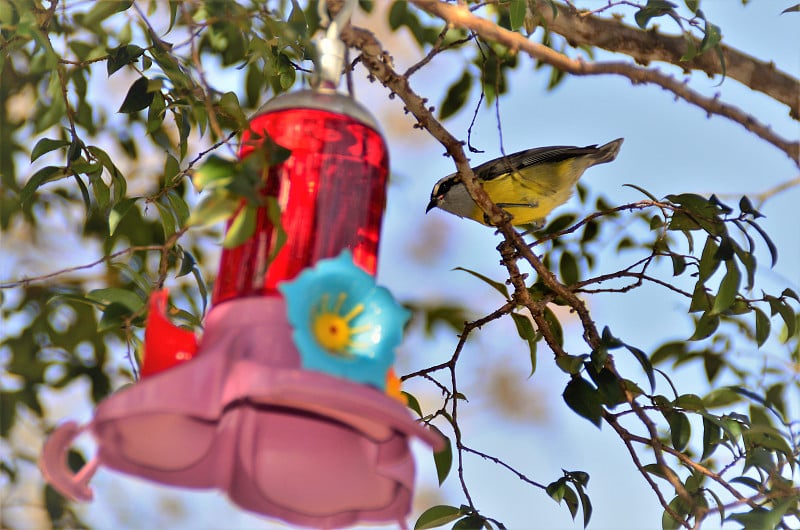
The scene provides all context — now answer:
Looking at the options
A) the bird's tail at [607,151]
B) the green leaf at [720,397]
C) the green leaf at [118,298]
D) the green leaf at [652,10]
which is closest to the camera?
the green leaf at [118,298]

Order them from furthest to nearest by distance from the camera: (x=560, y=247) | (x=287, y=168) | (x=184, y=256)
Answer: (x=560, y=247) < (x=184, y=256) < (x=287, y=168)

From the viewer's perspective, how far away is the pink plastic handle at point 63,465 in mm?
1423

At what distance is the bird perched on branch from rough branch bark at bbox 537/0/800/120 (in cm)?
66

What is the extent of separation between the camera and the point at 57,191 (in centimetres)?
358

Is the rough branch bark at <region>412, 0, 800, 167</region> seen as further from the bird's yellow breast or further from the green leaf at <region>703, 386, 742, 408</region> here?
the bird's yellow breast

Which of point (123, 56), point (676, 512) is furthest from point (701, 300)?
point (123, 56)

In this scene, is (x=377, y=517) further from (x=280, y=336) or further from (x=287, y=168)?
(x=287, y=168)

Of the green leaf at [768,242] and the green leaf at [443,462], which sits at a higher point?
the green leaf at [768,242]

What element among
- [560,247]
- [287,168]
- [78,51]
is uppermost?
[78,51]

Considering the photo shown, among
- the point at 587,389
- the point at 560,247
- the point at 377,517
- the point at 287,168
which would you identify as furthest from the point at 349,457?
the point at 560,247

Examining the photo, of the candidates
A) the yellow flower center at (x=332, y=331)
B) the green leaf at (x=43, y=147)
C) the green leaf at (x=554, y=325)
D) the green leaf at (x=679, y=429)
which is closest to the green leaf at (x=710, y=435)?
the green leaf at (x=679, y=429)

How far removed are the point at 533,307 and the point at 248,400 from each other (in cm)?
107

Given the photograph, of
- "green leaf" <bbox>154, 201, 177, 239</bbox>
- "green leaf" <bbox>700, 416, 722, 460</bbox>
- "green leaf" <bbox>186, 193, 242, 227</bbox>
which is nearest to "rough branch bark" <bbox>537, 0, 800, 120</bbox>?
"green leaf" <bbox>700, 416, 722, 460</bbox>

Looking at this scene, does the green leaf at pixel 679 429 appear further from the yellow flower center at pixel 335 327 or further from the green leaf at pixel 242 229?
the green leaf at pixel 242 229
